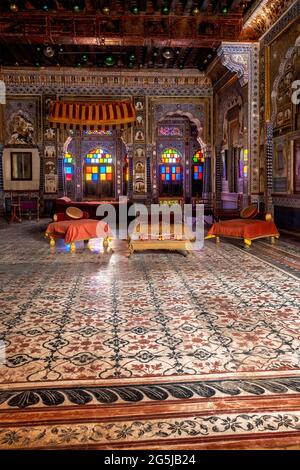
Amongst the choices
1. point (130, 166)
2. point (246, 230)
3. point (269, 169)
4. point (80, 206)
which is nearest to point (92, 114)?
point (130, 166)

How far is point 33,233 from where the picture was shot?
380 inches

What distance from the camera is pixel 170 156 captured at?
1912cm

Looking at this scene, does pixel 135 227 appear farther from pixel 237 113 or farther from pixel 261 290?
pixel 237 113

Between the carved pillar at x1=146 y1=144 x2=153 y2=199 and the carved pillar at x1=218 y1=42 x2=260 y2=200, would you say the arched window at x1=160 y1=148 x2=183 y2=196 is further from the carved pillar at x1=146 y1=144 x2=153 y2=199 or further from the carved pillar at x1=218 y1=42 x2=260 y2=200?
the carved pillar at x1=218 y1=42 x2=260 y2=200

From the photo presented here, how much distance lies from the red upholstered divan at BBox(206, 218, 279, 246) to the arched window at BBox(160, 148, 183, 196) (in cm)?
1145

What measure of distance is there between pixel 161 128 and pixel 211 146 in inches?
199

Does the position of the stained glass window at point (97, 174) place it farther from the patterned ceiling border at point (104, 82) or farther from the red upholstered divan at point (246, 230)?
the red upholstered divan at point (246, 230)

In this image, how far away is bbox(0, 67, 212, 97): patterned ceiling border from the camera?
44.8 ft

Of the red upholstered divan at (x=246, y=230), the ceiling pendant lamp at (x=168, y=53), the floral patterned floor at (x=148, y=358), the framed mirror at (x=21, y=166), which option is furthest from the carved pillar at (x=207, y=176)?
the floral patterned floor at (x=148, y=358)

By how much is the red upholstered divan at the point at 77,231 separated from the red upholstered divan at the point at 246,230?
2.01m

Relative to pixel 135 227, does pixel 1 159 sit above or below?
above

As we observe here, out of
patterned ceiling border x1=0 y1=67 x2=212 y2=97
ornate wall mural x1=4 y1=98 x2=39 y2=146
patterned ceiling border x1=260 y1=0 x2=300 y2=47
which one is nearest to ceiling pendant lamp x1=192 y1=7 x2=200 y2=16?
patterned ceiling border x1=260 y1=0 x2=300 y2=47

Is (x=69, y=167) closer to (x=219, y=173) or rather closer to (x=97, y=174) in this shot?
(x=97, y=174)

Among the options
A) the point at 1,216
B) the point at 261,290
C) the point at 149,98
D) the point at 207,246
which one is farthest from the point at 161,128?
the point at 261,290
